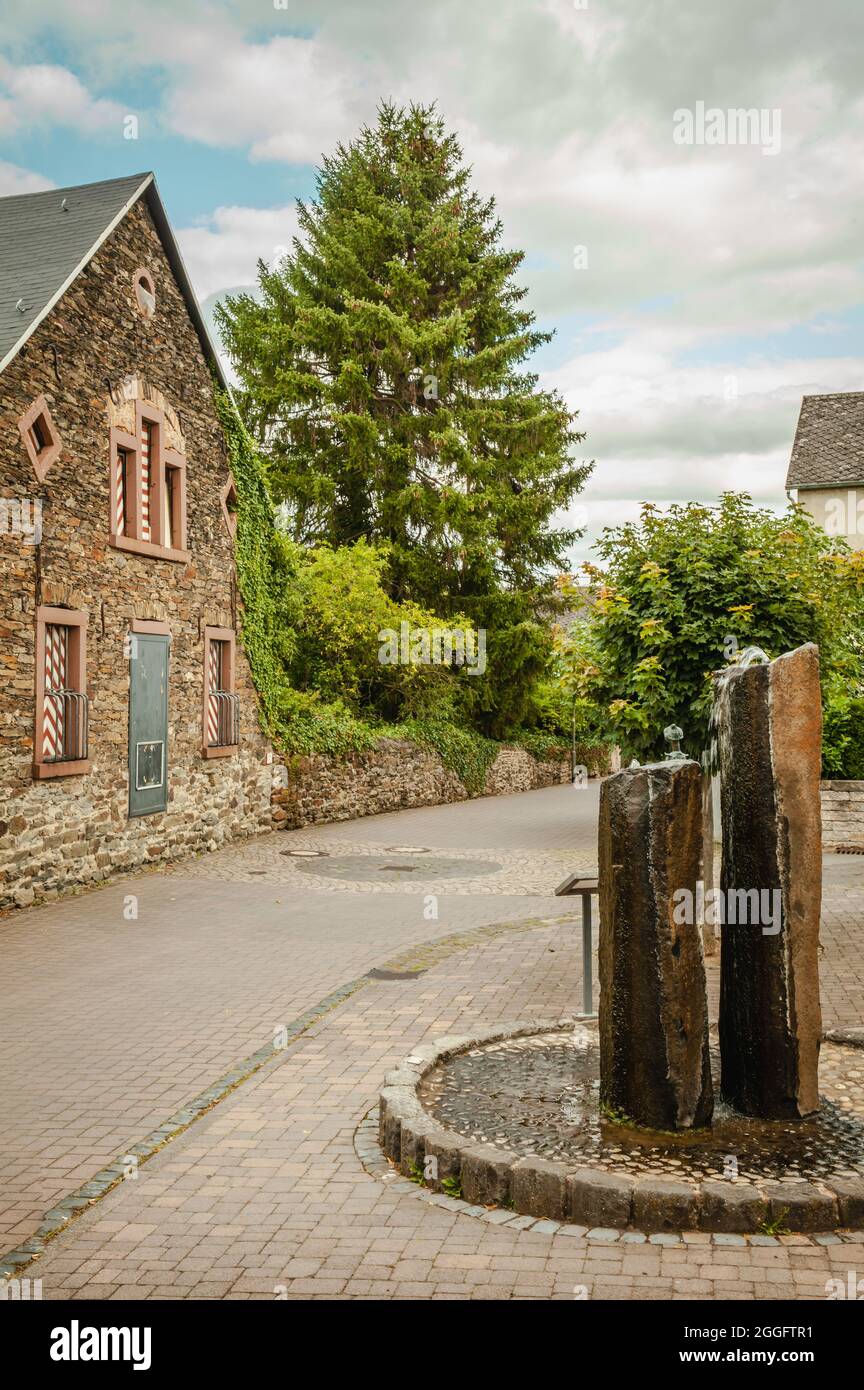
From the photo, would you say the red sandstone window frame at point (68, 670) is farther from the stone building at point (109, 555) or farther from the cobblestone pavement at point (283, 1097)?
the cobblestone pavement at point (283, 1097)

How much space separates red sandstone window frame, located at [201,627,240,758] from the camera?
17.5m

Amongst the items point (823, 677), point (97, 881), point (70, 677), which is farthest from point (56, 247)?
point (823, 677)

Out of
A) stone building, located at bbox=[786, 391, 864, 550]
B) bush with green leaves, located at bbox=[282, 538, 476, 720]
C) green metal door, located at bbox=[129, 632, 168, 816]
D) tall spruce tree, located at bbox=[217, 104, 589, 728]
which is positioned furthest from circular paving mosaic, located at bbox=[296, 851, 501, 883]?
stone building, located at bbox=[786, 391, 864, 550]

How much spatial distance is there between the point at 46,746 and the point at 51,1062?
6.66 metres

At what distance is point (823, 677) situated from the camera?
1173 cm

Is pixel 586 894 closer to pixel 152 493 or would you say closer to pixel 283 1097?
pixel 283 1097

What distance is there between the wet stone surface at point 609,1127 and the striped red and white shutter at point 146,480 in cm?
1082

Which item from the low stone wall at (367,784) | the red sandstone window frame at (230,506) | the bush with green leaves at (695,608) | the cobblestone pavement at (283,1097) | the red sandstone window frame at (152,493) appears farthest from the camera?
the low stone wall at (367,784)

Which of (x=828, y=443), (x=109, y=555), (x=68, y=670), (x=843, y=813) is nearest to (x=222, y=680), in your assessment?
(x=109, y=555)

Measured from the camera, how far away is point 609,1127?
17.9ft

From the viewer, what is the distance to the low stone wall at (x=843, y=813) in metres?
17.2

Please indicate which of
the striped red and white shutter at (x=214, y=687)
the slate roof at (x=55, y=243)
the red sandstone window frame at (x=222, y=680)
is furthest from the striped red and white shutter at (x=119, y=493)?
the striped red and white shutter at (x=214, y=687)

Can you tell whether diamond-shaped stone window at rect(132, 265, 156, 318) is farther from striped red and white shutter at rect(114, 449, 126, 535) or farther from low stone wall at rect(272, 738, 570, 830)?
low stone wall at rect(272, 738, 570, 830)

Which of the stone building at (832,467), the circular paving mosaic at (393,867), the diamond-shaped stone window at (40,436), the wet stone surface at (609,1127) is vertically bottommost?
the circular paving mosaic at (393,867)
